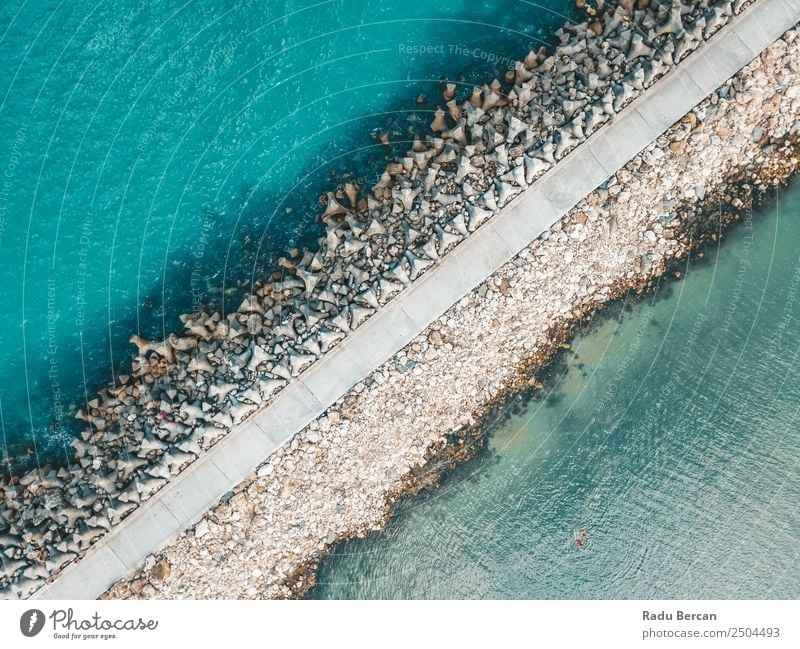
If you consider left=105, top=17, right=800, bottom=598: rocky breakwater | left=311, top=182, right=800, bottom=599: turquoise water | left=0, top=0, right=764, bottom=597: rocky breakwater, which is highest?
left=0, top=0, right=764, bottom=597: rocky breakwater

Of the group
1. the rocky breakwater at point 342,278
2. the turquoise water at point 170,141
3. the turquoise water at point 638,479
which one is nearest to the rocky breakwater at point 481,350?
the rocky breakwater at point 342,278

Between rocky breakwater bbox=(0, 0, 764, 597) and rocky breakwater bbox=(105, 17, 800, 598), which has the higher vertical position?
rocky breakwater bbox=(0, 0, 764, 597)

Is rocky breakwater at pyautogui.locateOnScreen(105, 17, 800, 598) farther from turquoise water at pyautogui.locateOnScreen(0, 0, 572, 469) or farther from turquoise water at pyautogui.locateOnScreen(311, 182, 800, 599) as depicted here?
turquoise water at pyautogui.locateOnScreen(0, 0, 572, 469)

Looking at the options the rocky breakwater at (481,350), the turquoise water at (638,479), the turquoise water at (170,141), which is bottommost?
the turquoise water at (638,479)

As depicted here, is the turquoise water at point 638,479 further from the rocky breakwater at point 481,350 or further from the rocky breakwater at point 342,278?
the rocky breakwater at point 342,278

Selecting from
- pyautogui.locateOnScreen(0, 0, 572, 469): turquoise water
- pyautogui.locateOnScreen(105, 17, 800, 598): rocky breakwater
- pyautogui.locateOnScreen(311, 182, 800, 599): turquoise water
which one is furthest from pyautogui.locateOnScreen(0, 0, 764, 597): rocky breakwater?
pyautogui.locateOnScreen(311, 182, 800, 599): turquoise water

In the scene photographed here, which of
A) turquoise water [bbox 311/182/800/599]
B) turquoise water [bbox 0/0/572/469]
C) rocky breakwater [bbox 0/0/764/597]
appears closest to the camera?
rocky breakwater [bbox 0/0/764/597]
